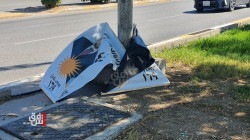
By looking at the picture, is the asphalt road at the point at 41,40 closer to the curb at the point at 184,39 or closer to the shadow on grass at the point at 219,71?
the curb at the point at 184,39

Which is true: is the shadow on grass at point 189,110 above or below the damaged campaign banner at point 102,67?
below

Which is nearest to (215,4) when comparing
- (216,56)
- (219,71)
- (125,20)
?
(216,56)

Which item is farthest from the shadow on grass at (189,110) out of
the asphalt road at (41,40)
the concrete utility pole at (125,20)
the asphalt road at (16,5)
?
the asphalt road at (16,5)

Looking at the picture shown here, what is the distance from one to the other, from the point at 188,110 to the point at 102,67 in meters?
1.27

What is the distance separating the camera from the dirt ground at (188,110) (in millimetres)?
3508

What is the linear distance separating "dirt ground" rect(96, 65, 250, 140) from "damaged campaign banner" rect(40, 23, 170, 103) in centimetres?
18

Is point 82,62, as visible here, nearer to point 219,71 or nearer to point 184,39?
point 219,71

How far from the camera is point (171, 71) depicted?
5859mm

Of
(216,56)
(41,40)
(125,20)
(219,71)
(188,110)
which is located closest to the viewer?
(188,110)

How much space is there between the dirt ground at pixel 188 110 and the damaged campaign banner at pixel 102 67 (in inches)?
7.2

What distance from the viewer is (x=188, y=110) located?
4.14 metres

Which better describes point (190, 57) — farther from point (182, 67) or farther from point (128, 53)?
point (128, 53)

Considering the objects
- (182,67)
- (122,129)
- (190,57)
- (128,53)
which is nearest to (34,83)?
(128,53)

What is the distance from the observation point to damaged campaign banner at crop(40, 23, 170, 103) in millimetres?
4562
